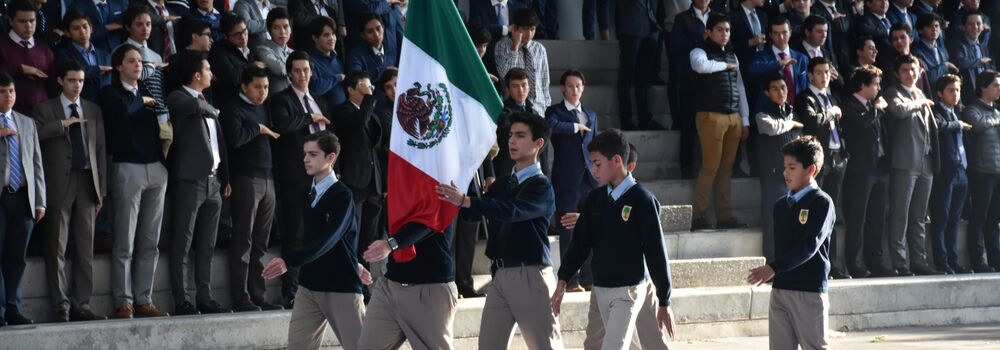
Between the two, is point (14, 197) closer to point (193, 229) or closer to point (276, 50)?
point (193, 229)

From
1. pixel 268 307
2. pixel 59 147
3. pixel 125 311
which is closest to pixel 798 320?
pixel 268 307

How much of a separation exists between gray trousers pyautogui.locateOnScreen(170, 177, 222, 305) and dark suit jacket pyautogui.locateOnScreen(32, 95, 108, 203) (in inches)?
22.5

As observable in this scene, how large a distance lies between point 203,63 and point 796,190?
439 centimetres

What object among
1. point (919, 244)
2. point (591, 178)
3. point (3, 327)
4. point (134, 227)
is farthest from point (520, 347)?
point (919, 244)

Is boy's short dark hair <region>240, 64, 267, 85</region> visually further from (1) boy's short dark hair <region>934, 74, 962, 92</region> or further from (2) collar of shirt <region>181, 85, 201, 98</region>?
(1) boy's short dark hair <region>934, 74, 962, 92</region>

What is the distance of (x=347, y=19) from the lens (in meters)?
12.8

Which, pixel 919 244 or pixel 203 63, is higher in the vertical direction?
pixel 203 63

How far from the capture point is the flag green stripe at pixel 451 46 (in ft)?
25.7

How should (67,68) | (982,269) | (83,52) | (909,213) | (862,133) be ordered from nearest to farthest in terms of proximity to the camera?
(67,68) < (83,52) < (862,133) < (909,213) < (982,269)

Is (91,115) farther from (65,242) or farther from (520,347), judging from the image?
(520,347)

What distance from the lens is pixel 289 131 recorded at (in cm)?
1076

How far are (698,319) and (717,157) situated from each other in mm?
2057

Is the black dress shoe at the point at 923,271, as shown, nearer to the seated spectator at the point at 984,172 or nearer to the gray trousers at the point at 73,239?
the seated spectator at the point at 984,172

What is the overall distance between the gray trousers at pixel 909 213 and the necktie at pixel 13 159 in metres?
7.78
